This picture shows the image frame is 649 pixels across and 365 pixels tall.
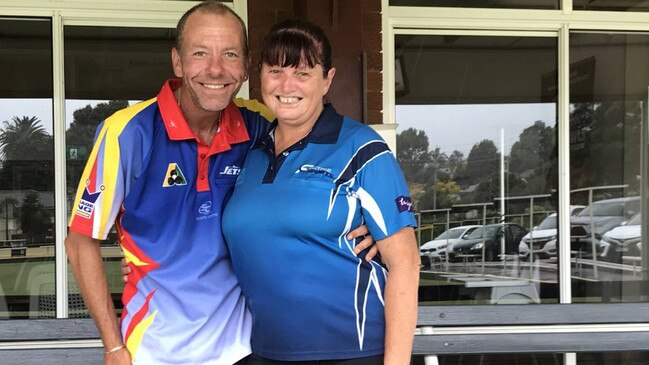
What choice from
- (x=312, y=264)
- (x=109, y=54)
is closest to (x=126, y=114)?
(x=312, y=264)

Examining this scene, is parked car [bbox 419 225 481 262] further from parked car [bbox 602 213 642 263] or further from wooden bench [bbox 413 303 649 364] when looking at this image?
wooden bench [bbox 413 303 649 364]

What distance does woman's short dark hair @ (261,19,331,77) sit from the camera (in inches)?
65.7

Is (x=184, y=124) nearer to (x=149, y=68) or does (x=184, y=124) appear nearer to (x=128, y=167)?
(x=128, y=167)

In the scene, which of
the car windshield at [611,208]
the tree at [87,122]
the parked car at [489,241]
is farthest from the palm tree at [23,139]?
the car windshield at [611,208]

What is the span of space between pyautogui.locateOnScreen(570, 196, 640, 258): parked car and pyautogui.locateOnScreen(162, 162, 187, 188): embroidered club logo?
5.16 m

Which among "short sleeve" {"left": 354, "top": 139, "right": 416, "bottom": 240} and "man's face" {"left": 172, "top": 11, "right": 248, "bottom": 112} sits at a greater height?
"man's face" {"left": 172, "top": 11, "right": 248, "bottom": 112}

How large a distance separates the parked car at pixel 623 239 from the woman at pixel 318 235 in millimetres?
5248

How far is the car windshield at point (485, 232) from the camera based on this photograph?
645cm

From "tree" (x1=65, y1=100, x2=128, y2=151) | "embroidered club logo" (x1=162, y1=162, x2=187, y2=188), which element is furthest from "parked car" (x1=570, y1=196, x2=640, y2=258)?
"embroidered club logo" (x1=162, y1=162, x2=187, y2=188)

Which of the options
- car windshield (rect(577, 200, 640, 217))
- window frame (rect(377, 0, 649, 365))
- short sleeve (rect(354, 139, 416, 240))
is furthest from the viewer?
car windshield (rect(577, 200, 640, 217))

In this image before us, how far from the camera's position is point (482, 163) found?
6.99 m

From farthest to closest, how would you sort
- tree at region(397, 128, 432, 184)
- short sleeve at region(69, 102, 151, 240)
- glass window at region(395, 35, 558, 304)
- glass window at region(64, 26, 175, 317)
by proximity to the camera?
tree at region(397, 128, 432, 184), glass window at region(395, 35, 558, 304), glass window at region(64, 26, 175, 317), short sleeve at region(69, 102, 151, 240)

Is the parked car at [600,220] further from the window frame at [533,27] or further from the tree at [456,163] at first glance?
the window frame at [533,27]

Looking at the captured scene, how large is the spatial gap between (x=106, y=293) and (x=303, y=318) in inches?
21.8
